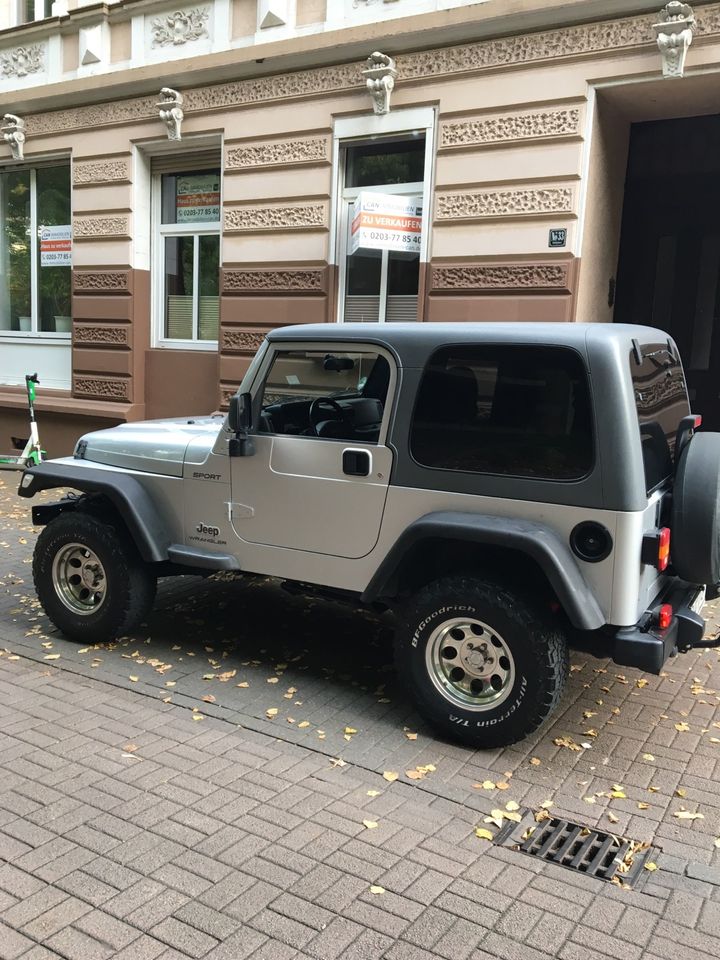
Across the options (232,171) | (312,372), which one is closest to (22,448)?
(232,171)

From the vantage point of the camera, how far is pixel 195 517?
16.5 feet

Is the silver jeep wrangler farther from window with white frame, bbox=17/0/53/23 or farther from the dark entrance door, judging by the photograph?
window with white frame, bbox=17/0/53/23

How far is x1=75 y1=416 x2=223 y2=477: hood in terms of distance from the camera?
203 inches

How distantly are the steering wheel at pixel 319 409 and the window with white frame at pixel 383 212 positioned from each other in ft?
18.5

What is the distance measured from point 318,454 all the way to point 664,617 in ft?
6.26

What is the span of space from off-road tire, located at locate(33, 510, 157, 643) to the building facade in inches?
222

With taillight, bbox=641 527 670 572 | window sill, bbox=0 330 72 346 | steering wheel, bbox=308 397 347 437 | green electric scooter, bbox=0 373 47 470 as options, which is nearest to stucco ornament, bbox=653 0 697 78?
steering wheel, bbox=308 397 347 437

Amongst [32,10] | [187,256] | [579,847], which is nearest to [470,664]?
[579,847]

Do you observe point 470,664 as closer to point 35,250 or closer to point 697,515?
point 697,515

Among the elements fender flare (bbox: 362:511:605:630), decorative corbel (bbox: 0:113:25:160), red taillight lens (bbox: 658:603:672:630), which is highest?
decorative corbel (bbox: 0:113:25:160)

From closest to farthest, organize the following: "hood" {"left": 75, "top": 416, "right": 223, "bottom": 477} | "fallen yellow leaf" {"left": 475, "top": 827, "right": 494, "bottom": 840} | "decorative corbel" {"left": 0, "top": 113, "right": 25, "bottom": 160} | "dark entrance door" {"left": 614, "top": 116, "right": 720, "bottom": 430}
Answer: "fallen yellow leaf" {"left": 475, "top": 827, "right": 494, "bottom": 840}
"hood" {"left": 75, "top": 416, "right": 223, "bottom": 477}
"dark entrance door" {"left": 614, "top": 116, "right": 720, "bottom": 430}
"decorative corbel" {"left": 0, "top": 113, "right": 25, "bottom": 160}

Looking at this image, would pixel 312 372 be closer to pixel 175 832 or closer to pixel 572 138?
pixel 175 832

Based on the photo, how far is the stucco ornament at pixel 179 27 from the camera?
11.3 meters

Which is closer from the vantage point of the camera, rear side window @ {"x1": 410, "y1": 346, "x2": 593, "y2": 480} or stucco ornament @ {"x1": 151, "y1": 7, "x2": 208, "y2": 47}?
rear side window @ {"x1": 410, "y1": 346, "x2": 593, "y2": 480}
